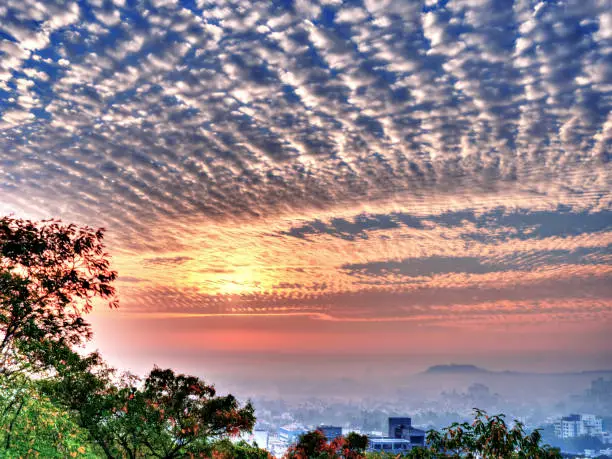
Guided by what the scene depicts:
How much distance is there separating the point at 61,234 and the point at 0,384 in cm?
389

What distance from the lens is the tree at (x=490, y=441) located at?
8.37 metres

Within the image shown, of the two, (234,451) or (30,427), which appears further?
(234,451)

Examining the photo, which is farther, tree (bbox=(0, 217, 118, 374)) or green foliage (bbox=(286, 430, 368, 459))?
green foliage (bbox=(286, 430, 368, 459))

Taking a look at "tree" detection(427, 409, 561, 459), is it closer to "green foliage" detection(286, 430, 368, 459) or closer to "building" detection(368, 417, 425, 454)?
"green foliage" detection(286, 430, 368, 459)

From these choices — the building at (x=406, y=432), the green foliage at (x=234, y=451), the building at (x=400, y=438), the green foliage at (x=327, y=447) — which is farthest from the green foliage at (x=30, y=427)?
the building at (x=406, y=432)

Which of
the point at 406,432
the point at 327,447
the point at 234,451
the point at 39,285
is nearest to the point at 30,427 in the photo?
the point at 39,285

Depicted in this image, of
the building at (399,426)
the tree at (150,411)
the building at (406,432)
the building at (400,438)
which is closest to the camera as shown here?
the tree at (150,411)

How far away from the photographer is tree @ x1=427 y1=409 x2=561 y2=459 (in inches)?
329

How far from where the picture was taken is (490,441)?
853cm

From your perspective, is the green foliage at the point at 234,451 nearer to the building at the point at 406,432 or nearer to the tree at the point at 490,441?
the tree at the point at 490,441

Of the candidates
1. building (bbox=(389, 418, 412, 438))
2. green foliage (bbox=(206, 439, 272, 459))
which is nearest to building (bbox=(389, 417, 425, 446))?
building (bbox=(389, 418, 412, 438))

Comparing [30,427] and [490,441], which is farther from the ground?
[490,441]

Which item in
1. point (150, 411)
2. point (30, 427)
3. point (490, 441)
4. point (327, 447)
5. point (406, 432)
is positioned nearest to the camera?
point (490, 441)

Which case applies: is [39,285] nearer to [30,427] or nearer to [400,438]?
[30,427]
